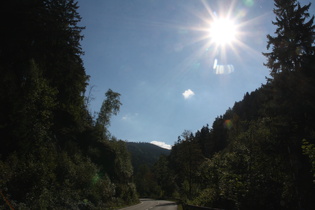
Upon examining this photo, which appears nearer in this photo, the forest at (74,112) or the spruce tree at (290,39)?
the forest at (74,112)

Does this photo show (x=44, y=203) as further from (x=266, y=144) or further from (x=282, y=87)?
(x=282, y=87)

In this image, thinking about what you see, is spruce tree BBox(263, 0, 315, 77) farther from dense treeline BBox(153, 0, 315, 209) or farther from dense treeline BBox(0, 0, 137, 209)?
dense treeline BBox(0, 0, 137, 209)

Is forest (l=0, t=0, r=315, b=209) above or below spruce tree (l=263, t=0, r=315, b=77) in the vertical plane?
below

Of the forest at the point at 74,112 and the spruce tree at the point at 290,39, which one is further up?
the spruce tree at the point at 290,39

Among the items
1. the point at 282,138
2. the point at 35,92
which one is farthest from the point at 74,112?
the point at 282,138

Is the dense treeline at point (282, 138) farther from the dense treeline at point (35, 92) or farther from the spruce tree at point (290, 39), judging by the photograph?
the dense treeline at point (35, 92)

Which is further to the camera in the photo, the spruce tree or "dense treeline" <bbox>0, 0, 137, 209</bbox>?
the spruce tree

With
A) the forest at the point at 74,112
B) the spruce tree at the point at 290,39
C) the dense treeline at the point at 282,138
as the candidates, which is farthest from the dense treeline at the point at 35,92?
the spruce tree at the point at 290,39

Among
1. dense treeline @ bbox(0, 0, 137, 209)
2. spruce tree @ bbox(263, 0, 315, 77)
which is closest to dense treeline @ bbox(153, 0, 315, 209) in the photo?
spruce tree @ bbox(263, 0, 315, 77)

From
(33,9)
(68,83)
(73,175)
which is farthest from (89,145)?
(33,9)

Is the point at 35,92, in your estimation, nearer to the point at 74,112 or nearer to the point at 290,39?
the point at 74,112

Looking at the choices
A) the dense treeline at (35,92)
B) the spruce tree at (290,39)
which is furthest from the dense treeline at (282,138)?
the dense treeline at (35,92)

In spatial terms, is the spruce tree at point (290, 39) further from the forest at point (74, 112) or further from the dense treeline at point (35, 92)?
the dense treeline at point (35, 92)

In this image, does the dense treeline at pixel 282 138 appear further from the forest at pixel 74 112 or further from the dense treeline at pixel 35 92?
the dense treeline at pixel 35 92
